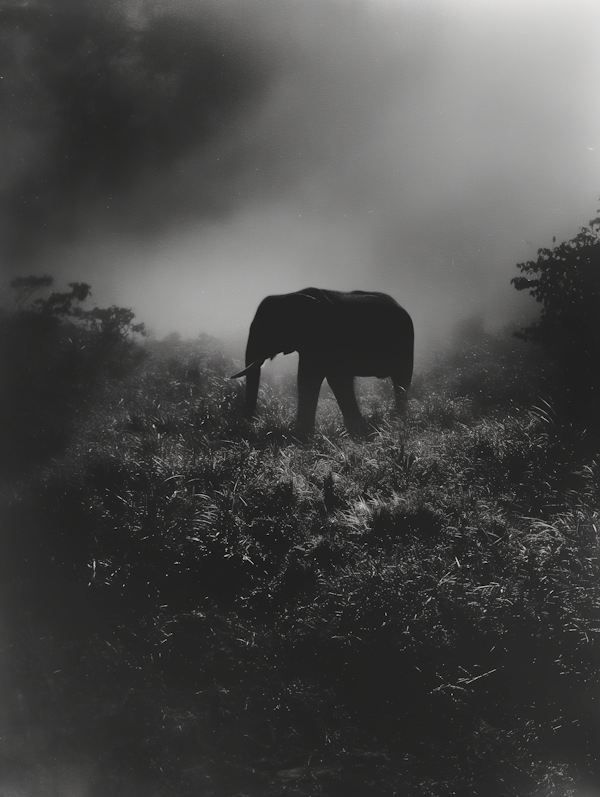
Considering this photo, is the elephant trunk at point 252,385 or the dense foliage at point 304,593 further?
the elephant trunk at point 252,385

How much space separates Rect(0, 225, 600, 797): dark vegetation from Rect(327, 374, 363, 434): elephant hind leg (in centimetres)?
6

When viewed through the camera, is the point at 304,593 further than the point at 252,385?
No

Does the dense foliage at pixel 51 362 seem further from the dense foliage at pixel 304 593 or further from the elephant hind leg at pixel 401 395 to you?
the elephant hind leg at pixel 401 395

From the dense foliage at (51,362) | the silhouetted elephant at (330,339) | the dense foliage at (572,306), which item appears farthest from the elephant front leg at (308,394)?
the dense foliage at (572,306)

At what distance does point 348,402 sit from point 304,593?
854 mm

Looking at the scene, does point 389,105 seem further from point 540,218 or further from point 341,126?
point 540,218

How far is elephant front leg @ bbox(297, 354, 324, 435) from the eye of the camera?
2.70 m

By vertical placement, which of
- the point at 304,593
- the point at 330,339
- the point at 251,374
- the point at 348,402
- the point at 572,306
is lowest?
the point at 304,593

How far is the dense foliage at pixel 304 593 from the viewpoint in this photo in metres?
2.15

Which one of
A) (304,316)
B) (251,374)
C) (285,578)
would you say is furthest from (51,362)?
(285,578)

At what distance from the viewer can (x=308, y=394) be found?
2.72 meters

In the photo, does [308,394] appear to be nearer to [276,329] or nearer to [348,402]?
[348,402]

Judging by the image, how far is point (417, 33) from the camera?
8.49 feet

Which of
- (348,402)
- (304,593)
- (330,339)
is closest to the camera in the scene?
(304,593)
